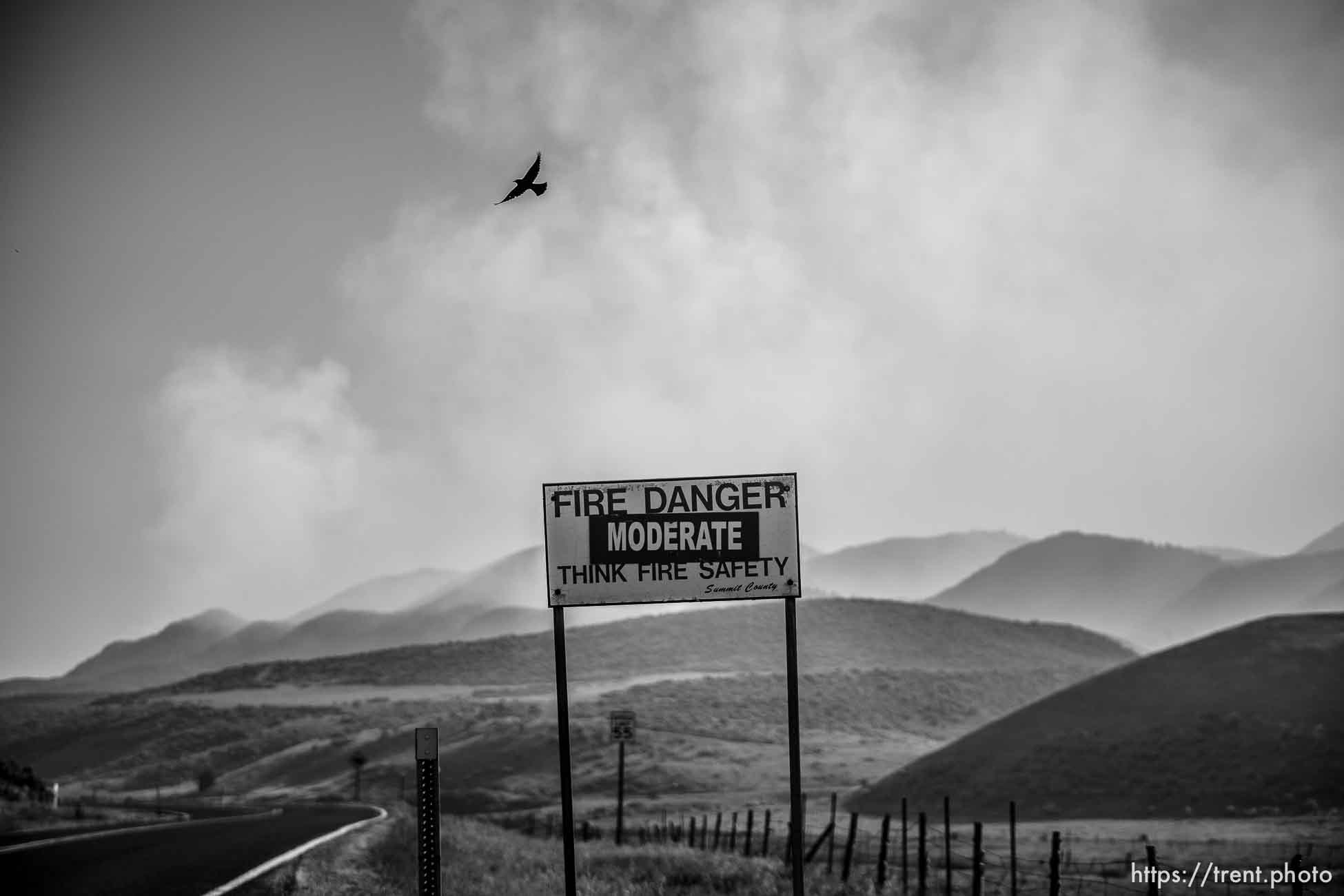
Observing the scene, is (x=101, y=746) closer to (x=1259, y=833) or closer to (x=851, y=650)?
(x=851, y=650)

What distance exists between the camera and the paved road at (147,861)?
1498cm

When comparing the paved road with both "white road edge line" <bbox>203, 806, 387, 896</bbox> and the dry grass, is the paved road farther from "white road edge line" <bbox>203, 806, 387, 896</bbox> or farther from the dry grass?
the dry grass

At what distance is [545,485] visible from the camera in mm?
12539

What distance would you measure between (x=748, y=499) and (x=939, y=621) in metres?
168

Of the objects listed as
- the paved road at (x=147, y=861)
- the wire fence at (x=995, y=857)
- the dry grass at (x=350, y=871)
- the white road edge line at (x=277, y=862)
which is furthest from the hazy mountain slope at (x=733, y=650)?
the dry grass at (x=350, y=871)

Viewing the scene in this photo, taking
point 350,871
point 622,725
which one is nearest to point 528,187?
point 350,871

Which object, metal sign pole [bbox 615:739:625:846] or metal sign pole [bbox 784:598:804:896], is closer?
metal sign pole [bbox 784:598:804:896]

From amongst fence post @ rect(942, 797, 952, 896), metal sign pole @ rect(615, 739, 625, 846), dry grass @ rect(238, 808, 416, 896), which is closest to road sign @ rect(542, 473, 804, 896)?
dry grass @ rect(238, 808, 416, 896)

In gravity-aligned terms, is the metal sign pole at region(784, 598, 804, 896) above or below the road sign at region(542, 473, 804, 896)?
below

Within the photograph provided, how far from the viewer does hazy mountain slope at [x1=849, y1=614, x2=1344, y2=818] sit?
173 feet

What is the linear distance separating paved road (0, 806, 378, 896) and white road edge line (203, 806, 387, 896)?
0.16 meters

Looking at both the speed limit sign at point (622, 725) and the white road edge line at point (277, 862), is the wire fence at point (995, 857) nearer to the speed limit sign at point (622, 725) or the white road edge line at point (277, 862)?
the speed limit sign at point (622, 725)

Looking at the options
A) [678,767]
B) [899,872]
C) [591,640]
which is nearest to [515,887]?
[899,872]

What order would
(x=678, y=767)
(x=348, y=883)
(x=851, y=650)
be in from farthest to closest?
(x=851, y=650) < (x=678, y=767) < (x=348, y=883)
